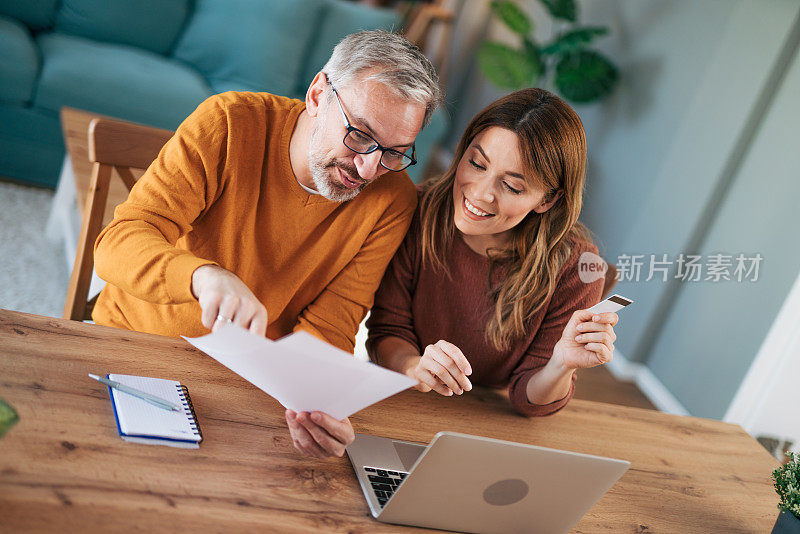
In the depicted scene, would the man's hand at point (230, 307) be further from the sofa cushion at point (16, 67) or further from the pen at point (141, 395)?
the sofa cushion at point (16, 67)

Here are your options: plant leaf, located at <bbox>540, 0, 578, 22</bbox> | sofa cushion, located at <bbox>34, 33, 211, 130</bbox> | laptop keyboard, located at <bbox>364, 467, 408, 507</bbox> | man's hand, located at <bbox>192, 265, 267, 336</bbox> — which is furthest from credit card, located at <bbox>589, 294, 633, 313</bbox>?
plant leaf, located at <bbox>540, 0, 578, 22</bbox>

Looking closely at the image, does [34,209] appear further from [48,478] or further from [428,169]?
[428,169]

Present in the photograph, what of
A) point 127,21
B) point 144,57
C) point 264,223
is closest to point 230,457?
point 264,223

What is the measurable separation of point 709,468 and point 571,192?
596 mm

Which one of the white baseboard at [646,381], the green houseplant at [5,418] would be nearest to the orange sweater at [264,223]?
the green houseplant at [5,418]

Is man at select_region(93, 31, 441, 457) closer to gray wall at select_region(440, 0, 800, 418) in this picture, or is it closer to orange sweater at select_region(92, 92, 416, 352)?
orange sweater at select_region(92, 92, 416, 352)

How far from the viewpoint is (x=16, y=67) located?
294 cm

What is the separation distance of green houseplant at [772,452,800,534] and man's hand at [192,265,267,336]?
0.81m

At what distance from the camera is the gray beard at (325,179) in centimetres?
132

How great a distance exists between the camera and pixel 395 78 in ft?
4.11

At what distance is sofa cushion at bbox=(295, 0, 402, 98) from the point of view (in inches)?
151

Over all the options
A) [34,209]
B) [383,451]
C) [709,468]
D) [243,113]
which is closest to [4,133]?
[34,209]

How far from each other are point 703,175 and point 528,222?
1882mm

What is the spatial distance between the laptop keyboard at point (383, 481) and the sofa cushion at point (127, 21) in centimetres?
318
